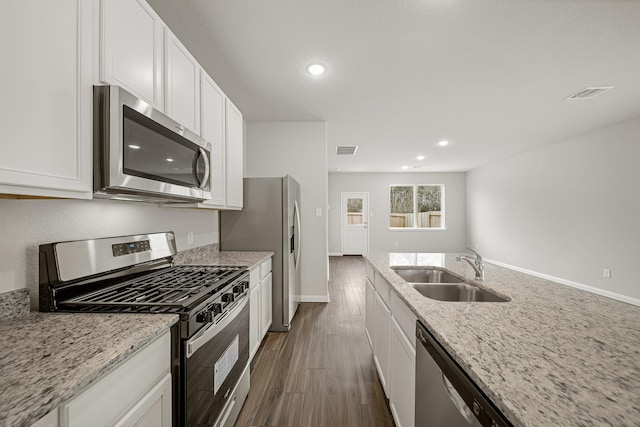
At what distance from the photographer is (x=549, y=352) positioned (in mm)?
744

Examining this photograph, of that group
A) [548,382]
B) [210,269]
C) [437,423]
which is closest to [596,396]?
[548,382]

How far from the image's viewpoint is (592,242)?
4.42m

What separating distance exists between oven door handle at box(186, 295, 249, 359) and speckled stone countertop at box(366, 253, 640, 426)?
94 centimetres

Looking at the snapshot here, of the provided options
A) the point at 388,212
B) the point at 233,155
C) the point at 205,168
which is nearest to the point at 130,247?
the point at 205,168

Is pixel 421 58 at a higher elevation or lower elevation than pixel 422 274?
higher

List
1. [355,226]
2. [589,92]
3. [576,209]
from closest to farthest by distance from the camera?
1. [589,92]
2. [576,209]
3. [355,226]

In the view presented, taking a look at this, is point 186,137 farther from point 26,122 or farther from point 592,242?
point 592,242

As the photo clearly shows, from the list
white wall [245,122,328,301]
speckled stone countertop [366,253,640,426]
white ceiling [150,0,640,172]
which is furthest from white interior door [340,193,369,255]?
speckled stone countertop [366,253,640,426]

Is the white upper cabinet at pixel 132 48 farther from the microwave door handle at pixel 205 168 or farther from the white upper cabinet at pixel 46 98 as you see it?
the microwave door handle at pixel 205 168

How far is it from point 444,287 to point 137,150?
6.11 feet

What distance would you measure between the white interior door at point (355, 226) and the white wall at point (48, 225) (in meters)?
7.04

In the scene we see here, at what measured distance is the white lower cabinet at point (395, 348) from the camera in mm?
1239

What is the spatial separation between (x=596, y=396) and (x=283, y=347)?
2446mm

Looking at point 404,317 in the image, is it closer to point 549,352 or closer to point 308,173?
point 549,352
